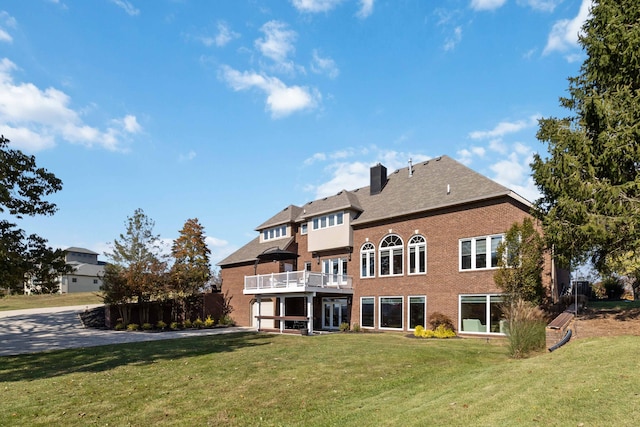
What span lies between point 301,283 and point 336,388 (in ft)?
48.3

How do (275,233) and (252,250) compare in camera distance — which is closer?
(275,233)

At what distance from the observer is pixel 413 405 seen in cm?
766

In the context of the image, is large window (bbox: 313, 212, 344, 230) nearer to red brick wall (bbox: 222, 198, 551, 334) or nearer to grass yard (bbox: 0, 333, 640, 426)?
red brick wall (bbox: 222, 198, 551, 334)

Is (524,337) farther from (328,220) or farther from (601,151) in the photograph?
(328,220)

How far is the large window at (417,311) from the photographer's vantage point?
22.1 meters

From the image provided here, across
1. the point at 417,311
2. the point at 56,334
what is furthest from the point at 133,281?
the point at 417,311

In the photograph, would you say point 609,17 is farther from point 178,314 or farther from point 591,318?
point 178,314

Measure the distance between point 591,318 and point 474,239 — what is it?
705 centimetres

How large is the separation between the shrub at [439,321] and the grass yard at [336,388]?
243 inches

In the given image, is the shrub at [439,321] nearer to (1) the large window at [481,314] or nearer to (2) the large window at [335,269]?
(1) the large window at [481,314]

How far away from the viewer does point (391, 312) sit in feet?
77.8

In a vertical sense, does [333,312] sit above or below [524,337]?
below

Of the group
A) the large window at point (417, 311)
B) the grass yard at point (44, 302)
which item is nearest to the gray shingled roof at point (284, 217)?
the large window at point (417, 311)

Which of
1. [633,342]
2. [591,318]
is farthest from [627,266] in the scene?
[633,342]
